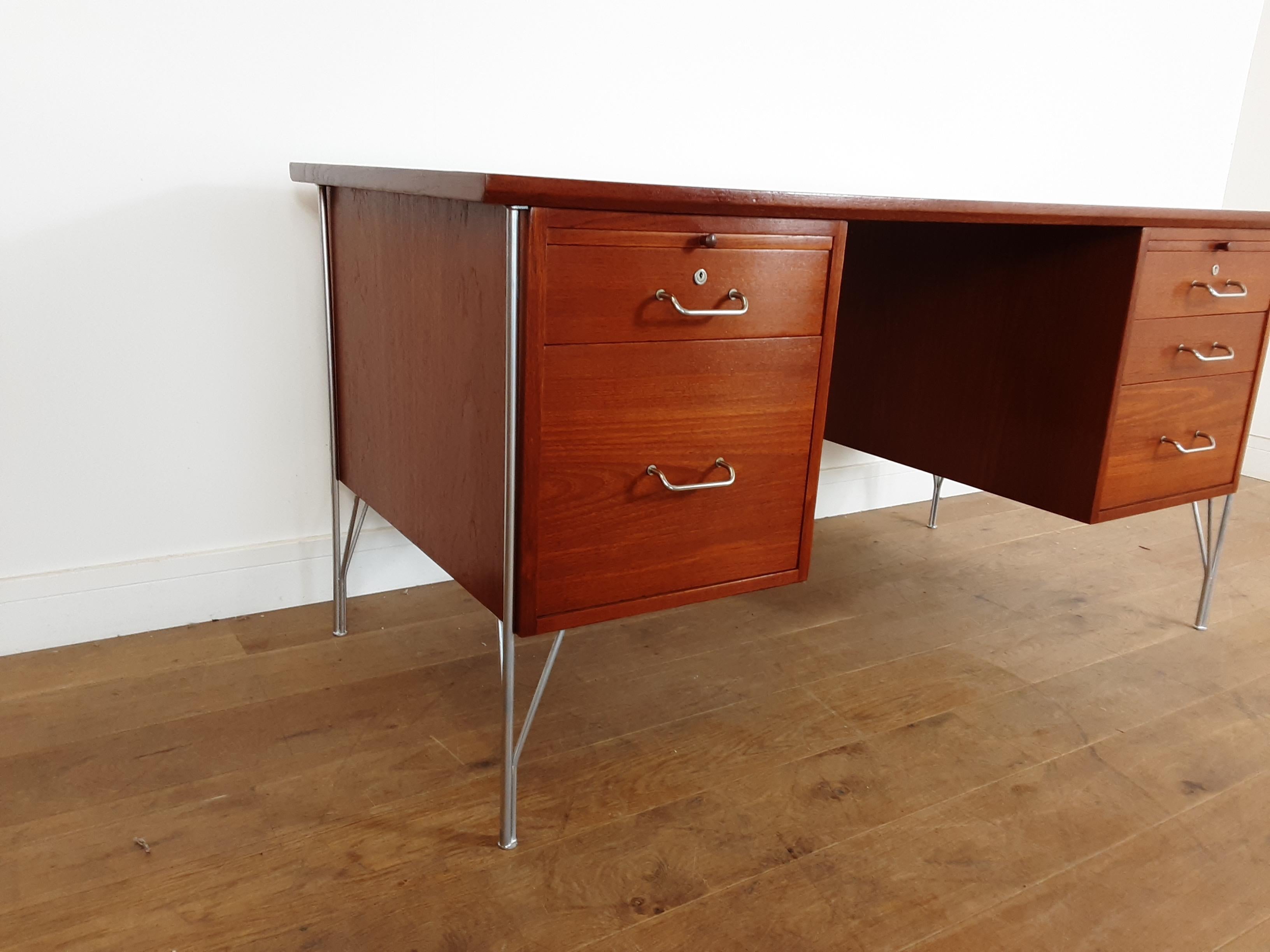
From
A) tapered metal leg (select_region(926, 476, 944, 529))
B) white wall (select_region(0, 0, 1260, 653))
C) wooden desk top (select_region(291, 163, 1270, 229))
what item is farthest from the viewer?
tapered metal leg (select_region(926, 476, 944, 529))

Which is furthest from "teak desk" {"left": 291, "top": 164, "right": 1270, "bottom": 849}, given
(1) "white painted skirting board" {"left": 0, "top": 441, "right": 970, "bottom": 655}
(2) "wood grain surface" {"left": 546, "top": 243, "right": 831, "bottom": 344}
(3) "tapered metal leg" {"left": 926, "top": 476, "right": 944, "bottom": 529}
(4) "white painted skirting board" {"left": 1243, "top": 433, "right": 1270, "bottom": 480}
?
(4) "white painted skirting board" {"left": 1243, "top": 433, "right": 1270, "bottom": 480}

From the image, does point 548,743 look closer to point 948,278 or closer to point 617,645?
point 617,645

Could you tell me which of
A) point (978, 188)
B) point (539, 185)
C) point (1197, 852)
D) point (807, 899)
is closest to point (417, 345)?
point (539, 185)

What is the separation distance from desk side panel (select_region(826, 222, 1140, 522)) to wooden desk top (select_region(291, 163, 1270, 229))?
131 mm

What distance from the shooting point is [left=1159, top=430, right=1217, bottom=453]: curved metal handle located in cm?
154

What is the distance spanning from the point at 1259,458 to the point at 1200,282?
5.65 feet

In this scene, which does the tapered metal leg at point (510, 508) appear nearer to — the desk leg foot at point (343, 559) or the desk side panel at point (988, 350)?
the desk leg foot at point (343, 559)

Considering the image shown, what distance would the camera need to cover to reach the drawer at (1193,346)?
4.75ft

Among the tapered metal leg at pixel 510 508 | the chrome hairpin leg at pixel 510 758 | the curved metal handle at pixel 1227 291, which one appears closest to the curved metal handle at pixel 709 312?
the tapered metal leg at pixel 510 508

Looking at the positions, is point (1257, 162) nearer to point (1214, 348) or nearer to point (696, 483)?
point (1214, 348)

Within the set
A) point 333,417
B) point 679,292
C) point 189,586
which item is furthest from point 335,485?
point 679,292

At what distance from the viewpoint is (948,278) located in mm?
1646

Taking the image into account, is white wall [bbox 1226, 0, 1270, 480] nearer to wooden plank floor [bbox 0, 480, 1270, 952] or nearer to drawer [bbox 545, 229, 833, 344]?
wooden plank floor [bbox 0, 480, 1270, 952]

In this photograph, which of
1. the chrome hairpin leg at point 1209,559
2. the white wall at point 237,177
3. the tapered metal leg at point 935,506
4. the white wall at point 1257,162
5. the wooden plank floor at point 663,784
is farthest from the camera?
the white wall at point 1257,162
